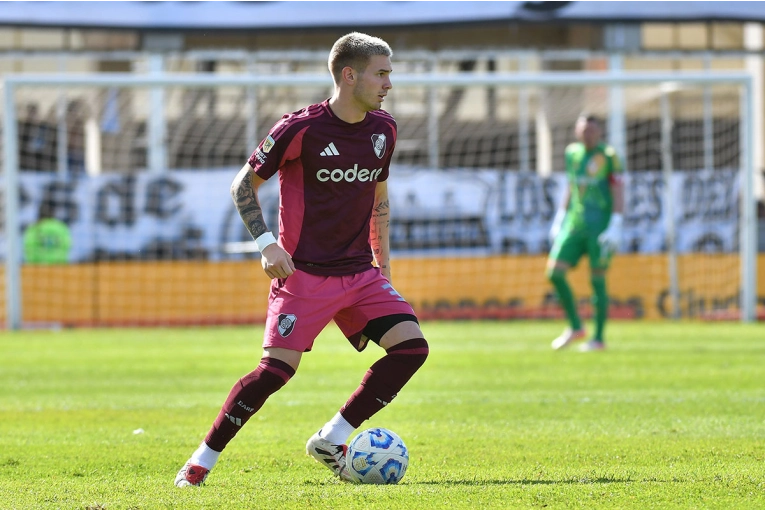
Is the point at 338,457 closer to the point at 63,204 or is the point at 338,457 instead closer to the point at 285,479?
the point at 285,479

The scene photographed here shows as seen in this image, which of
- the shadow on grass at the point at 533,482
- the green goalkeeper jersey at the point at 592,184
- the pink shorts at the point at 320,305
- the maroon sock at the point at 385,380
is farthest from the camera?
the green goalkeeper jersey at the point at 592,184

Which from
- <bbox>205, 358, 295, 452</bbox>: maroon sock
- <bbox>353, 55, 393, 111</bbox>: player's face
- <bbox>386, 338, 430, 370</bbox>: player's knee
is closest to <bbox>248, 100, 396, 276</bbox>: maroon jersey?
<bbox>353, 55, 393, 111</bbox>: player's face

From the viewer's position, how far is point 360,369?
11.4 m

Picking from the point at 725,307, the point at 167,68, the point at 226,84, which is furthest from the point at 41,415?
the point at 167,68

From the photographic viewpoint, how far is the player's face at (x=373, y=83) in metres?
5.50

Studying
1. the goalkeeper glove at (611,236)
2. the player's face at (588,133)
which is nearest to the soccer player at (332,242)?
the player's face at (588,133)

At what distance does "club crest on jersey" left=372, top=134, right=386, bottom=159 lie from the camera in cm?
567

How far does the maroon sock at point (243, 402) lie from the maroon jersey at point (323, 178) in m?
0.51

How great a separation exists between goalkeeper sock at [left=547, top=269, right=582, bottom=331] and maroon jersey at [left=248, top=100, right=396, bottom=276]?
7.44 metres

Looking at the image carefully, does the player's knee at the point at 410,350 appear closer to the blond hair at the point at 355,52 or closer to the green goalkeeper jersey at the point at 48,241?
the blond hair at the point at 355,52

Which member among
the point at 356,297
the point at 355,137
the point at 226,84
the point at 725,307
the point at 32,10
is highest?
the point at 32,10

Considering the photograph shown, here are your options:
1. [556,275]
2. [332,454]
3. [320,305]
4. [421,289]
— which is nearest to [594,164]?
[556,275]

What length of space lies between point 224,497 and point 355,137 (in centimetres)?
173

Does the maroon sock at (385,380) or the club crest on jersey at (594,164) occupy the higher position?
the club crest on jersey at (594,164)
